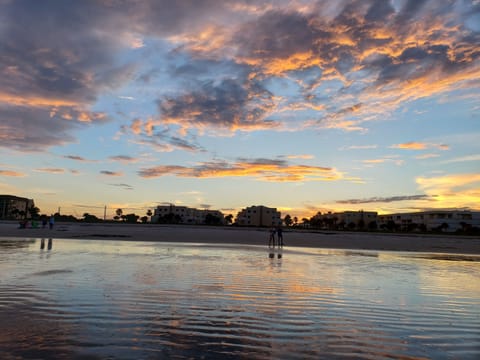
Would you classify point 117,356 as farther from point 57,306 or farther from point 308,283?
point 308,283

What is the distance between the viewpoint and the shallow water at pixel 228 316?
605 centimetres

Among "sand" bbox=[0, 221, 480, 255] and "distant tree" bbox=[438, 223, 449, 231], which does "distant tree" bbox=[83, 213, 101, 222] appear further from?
"distant tree" bbox=[438, 223, 449, 231]

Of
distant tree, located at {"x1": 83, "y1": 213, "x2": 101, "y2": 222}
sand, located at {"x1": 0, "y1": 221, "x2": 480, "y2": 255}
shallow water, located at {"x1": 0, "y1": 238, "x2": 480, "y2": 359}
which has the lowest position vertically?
shallow water, located at {"x1": 0, "y1": 238, "x2": 480, "y2": 359}

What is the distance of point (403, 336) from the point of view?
23.4ft

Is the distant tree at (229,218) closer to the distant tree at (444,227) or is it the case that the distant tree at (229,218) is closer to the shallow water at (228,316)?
the distant tree at (444,227)

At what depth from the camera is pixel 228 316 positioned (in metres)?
8.20

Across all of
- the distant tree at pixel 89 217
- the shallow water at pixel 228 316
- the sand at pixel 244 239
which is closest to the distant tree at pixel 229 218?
the distant tree at pixel 89 217

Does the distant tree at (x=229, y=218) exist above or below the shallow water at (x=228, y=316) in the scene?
above

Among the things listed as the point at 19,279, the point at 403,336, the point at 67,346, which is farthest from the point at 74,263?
the point at 403,336

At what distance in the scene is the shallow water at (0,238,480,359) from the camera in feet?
19.8

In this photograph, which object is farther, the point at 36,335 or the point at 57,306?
the point at 57,306

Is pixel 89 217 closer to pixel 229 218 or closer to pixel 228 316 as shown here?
pixel 229 218

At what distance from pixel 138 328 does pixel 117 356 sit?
1.51 meters

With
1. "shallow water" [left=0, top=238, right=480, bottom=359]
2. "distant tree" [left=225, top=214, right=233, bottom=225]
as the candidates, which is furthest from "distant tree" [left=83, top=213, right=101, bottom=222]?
"shallow water" [left=0, top=238, right=480, bottom=359]
